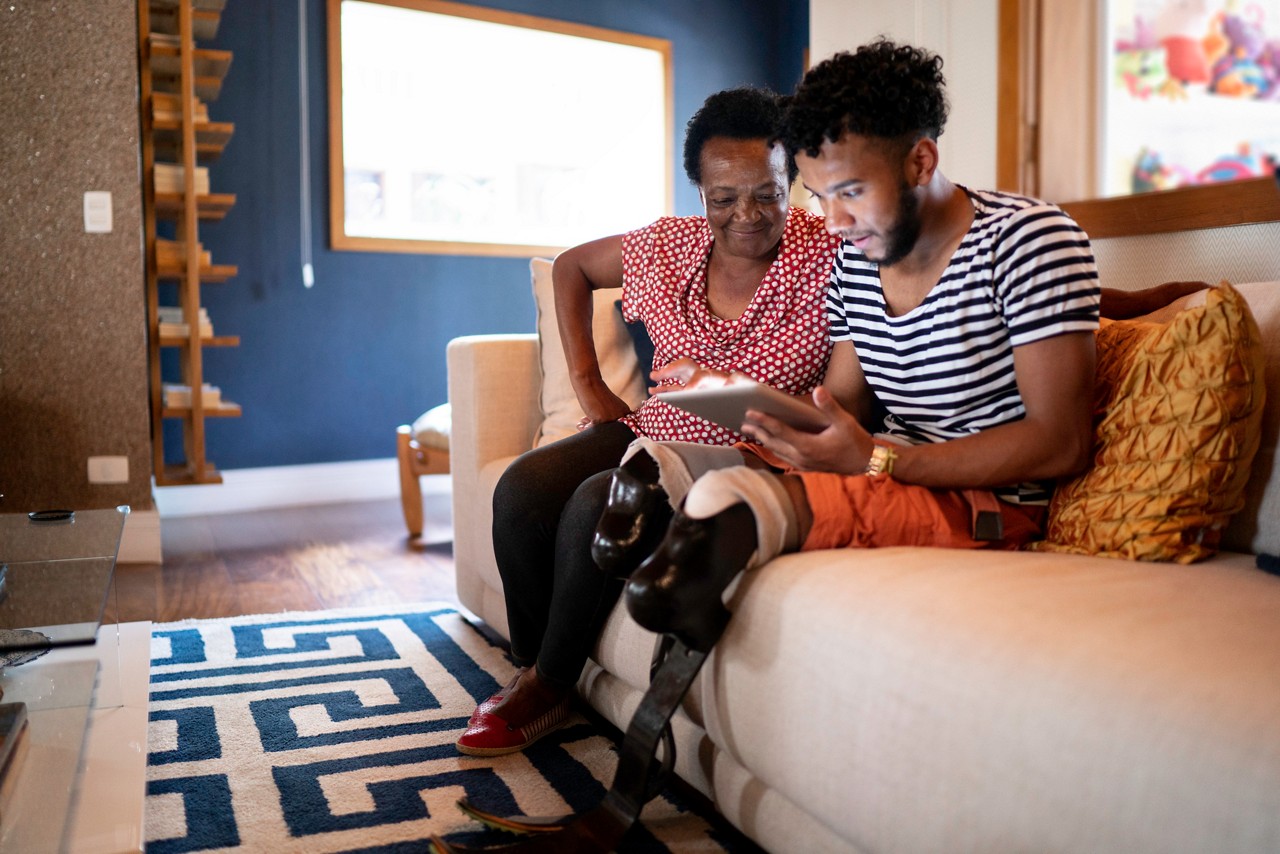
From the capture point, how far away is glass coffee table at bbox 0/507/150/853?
1241 mm

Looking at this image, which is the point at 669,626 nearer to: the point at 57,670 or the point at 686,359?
the point at 686,359

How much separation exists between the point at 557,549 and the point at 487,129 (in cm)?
347

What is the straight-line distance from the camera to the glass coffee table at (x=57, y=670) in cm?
124

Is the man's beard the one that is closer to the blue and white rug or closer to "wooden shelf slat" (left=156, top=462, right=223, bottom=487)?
the blue and white rug

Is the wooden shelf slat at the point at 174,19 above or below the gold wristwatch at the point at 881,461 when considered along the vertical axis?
above

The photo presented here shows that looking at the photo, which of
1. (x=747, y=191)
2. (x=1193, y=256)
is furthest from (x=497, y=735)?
(x=1193, y=256)

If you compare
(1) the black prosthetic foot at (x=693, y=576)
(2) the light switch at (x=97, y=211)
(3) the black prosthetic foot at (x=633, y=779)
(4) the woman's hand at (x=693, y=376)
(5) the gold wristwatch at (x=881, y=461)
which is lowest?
(3) the black prosthetic foot at (x=633, y=779)

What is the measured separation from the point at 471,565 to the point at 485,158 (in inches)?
112

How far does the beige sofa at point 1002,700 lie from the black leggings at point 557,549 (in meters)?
0.14

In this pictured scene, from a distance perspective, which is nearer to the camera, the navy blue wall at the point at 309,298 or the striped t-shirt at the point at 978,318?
the striped t-shirt at the point at 978,318

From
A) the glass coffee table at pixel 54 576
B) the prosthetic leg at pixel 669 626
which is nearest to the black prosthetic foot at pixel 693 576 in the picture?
the prosthetic leg at pixel 669 626

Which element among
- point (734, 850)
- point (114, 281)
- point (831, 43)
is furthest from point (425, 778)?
point (831, 43)

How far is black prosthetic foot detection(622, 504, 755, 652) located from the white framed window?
11.6 feet

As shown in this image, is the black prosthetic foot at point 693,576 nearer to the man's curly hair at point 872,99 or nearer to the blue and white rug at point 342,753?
the blue and white rug at point 342,753
